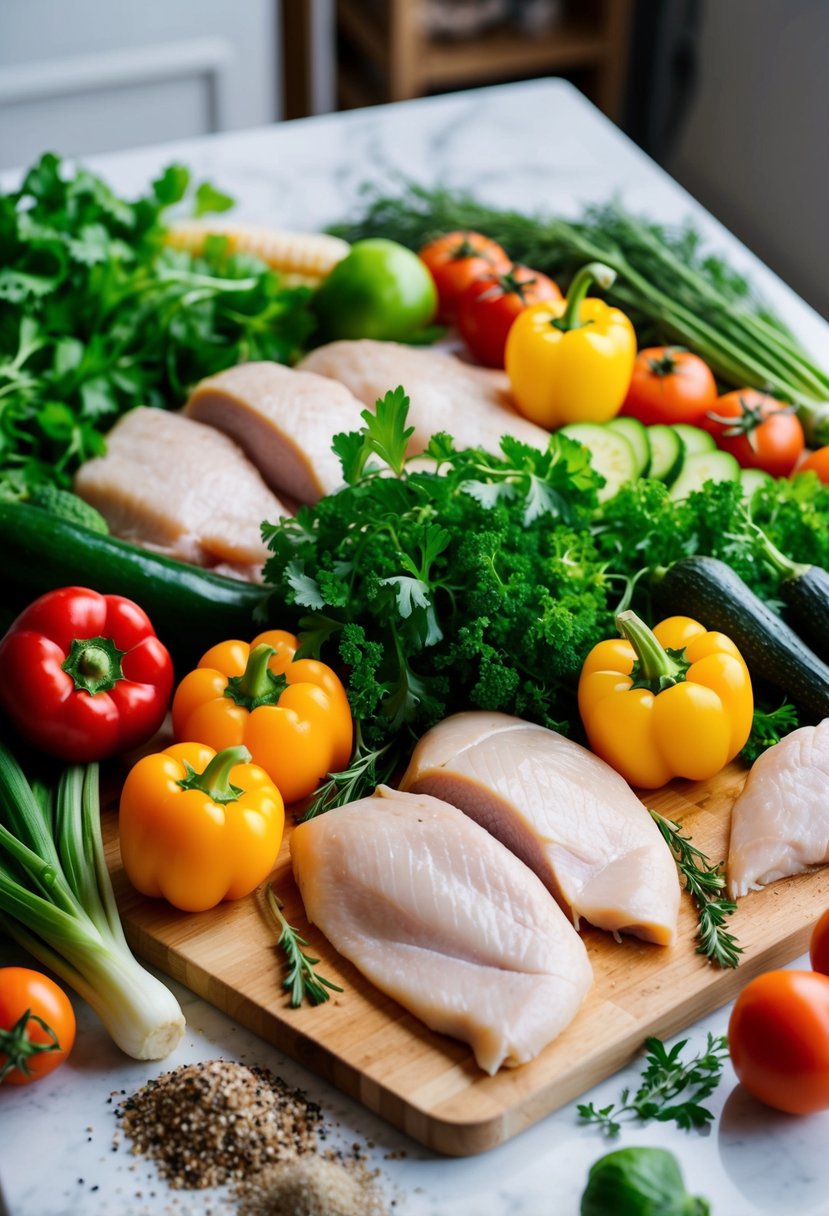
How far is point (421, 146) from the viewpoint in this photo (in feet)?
12.2

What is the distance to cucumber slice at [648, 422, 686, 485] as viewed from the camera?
2.47m

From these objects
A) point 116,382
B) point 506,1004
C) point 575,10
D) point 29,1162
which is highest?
point 575,10

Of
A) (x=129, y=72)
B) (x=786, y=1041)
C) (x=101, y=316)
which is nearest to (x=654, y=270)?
(x=101, y=316)

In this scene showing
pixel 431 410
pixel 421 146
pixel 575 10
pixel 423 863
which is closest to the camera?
pixel 423 863

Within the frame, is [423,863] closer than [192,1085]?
No

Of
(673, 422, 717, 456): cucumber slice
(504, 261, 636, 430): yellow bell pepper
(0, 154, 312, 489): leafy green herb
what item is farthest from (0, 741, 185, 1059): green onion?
(673, 422, 717, 456): cucumber slice

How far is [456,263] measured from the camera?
9.97ft

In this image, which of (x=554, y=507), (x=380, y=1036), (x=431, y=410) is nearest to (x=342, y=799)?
(x=380, y=1036)

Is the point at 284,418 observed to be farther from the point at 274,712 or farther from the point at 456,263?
the point at 456,263

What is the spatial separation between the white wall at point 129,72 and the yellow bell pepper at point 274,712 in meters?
3.11

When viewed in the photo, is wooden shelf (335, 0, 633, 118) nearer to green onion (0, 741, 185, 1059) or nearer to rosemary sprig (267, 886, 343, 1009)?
green onion (0, 741, 185, 1059)

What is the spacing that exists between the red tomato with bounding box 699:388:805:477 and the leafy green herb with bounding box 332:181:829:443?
0.32ft

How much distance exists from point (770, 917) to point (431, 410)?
1154mm

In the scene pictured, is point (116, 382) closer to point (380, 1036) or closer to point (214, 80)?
point (380, 1036)
